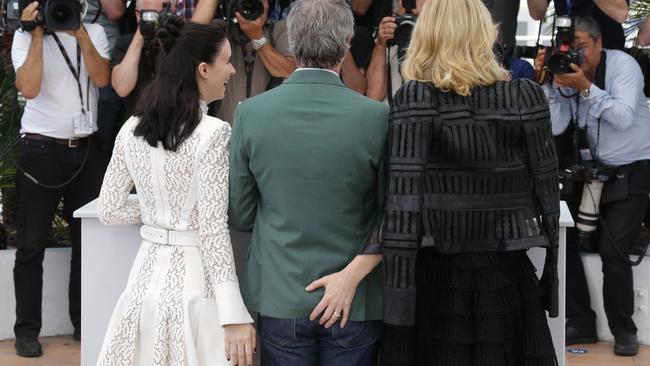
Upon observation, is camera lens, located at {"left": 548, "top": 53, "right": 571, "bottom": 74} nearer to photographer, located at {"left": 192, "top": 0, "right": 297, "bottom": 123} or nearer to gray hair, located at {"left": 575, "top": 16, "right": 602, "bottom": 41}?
gray hair, located at {"left": 575, "top": 16, "right": 602, "bottom": 41}

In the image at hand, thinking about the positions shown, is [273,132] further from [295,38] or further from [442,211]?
[442,211]

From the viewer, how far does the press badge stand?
16.3 feet

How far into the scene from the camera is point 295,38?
112 inches

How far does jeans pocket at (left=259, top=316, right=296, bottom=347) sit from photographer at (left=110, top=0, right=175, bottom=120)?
2136mm

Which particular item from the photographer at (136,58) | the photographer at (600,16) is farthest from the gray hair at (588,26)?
the photographer at (136,58)

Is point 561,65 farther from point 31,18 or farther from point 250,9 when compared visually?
point 31,18

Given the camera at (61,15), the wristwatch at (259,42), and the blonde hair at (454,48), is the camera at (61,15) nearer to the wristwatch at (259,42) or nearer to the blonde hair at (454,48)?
the wristwatch at (259,42)

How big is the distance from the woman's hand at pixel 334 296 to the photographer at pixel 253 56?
2.30m

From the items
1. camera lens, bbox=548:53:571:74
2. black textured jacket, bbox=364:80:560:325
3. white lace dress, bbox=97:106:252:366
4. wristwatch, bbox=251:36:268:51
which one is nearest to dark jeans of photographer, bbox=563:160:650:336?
camera lens, bbox=548:53:571:74

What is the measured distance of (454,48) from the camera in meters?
2.84

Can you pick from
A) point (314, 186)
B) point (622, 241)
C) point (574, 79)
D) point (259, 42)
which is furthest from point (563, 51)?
point (314, 186)

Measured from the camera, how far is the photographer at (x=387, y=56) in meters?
5.11

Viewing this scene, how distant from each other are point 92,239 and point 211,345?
0.67 metres

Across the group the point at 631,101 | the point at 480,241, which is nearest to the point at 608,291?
the point at 631,101
